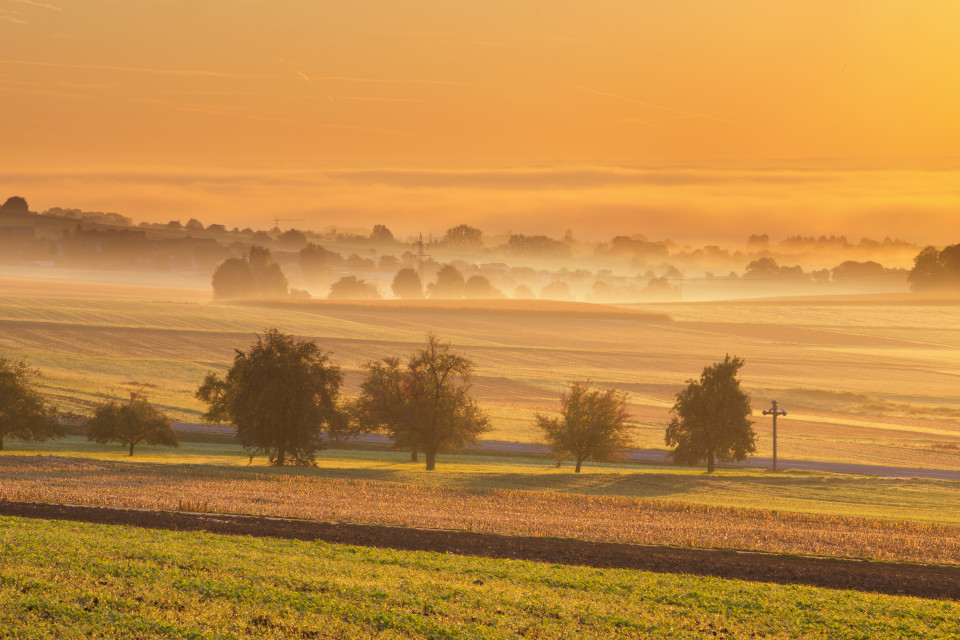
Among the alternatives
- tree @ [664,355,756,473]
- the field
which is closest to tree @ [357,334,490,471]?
the field

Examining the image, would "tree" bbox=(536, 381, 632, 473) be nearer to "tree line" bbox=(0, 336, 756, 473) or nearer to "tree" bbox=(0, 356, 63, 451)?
"tree line" bbox=(0, 336, 756, 473)

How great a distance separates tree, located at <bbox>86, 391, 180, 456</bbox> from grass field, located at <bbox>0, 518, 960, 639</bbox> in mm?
37211

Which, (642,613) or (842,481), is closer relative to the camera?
(642,613)

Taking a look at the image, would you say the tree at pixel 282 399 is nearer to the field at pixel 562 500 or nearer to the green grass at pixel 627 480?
the green grass at pixel 627 480

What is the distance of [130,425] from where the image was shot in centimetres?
6378

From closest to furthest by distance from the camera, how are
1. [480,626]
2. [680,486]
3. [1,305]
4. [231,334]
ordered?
[480,626], [680,486], [231,334], [1,305]

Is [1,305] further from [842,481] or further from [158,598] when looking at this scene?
[158,598]

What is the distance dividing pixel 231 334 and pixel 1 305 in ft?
153

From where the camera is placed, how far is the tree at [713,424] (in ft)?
220

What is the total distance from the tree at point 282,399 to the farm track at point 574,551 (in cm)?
2635

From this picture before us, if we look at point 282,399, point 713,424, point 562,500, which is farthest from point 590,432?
point 282,399

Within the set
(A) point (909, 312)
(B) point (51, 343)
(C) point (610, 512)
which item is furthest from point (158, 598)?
(A) point (909, 312)

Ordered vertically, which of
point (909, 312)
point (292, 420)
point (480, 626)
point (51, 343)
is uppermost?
point (909, 312)

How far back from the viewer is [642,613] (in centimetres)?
2267
